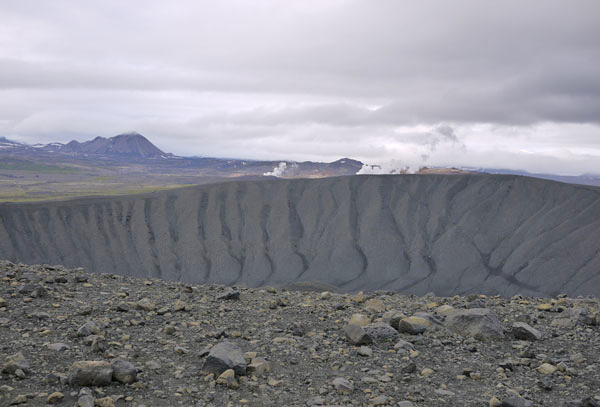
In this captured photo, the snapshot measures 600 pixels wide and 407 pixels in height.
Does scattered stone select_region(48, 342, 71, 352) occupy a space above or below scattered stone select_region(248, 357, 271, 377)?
above

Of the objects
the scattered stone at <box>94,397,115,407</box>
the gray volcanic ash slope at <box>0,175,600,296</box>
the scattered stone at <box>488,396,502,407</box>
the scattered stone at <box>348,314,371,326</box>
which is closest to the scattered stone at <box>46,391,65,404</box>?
the scattered stone at <box>94,397,115,407</box>

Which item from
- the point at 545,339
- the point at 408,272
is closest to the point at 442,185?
the point at 408,272

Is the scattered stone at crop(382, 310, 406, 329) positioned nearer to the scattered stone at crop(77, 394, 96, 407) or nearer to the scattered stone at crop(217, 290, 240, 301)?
the scattered stone at crop(217, 290, 240, 301)

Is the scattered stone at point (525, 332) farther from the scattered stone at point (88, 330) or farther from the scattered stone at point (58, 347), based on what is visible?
the scattered stone at point (58, 347)

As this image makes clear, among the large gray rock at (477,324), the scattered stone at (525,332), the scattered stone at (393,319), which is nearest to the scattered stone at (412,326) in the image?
the scattered stone at (393,319)

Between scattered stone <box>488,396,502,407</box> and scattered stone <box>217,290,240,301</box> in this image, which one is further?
scattered stone <box>217,290,240,301</box>

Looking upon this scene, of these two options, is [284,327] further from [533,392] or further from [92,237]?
[92,237]
